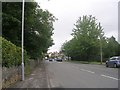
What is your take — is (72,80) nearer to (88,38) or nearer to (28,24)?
(28,24)

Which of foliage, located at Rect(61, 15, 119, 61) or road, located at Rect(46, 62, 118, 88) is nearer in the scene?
road, located at Rect(46, 62, 118, 88)

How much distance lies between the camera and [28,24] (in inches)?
1368

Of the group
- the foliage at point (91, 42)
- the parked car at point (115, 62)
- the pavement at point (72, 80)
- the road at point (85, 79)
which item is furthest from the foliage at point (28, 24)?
the foliage at point (91, 42)

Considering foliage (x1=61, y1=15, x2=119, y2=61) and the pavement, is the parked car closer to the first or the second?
the pavement

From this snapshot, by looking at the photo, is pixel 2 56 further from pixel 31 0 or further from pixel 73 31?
pixel 73 31

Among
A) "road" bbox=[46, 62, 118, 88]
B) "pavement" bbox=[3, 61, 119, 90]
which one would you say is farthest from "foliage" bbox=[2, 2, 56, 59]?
"road" bbox=[46, 62, 118, 88]

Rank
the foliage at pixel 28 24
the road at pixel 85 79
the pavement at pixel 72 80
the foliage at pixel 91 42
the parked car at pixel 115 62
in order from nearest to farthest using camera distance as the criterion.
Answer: the pavement at pixel 72 80
the road at pixel 85 79
the foliage at pixel 28 24
the parked car at pixel 115 62
the foliage at pixel 91 42

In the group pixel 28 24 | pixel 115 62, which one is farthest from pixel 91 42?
pixel 28 24

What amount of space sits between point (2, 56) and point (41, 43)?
27.8 metres

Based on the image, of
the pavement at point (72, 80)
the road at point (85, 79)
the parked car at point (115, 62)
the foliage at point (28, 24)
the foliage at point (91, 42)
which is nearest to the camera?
the pavement at point (72, 80)

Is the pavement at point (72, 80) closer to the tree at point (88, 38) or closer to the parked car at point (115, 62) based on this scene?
the parked car at point (115, 62)

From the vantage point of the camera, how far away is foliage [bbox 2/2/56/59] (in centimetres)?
2788

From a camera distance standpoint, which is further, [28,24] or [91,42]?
[91,42]

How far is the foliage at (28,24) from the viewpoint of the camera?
27881 millimetres
